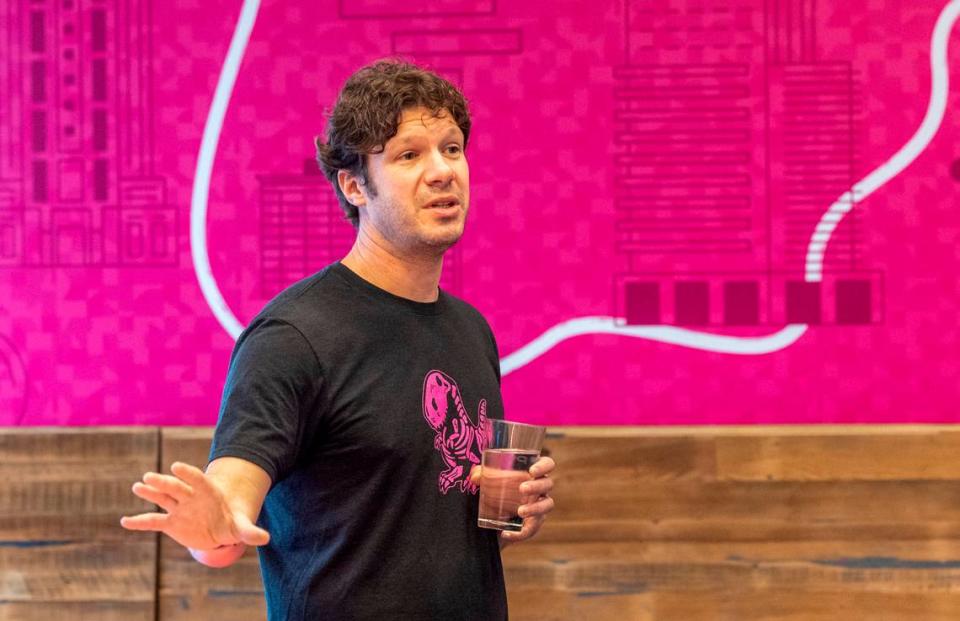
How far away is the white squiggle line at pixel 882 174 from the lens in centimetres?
225

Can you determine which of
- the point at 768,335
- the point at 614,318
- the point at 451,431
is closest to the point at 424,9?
the point at 614,318

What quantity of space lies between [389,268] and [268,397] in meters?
0.35

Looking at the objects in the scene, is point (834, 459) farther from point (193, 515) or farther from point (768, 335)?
point (193, 515)

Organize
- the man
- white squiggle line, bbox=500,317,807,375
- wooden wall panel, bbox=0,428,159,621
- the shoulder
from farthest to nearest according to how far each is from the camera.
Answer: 1. white squiggle line, bbox=500,317,807,375
2. wooden wall panel, bbox=0,428,159,621
3. the shoulder
4. the man

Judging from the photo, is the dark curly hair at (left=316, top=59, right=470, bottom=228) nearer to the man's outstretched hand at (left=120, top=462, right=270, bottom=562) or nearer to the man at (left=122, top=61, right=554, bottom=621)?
the man at (left=122, top=61, right=554, bottom=621)

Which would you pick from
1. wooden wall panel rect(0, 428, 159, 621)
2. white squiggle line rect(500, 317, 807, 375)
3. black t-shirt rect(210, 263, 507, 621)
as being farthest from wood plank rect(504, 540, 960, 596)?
wooden wall panel rect(0, 428, 159, 621)

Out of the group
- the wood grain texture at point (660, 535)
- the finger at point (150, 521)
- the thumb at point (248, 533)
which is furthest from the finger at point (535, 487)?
the wood grain texture at point (660, 535)

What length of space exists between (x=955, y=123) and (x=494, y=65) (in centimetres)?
112

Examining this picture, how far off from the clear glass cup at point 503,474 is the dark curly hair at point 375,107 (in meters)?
0.44

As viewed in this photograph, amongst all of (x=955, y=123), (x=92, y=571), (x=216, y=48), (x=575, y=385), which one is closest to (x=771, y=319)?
(x=575, y=385)

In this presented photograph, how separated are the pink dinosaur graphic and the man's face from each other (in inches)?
8.7

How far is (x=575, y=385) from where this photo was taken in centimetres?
225

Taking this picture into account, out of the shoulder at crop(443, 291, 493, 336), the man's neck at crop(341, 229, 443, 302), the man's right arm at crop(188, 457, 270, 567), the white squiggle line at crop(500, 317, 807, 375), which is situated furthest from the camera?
the white squiggle line at crop(500, 317, 807, 375)

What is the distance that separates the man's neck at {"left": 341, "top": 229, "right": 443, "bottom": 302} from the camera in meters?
1.49
